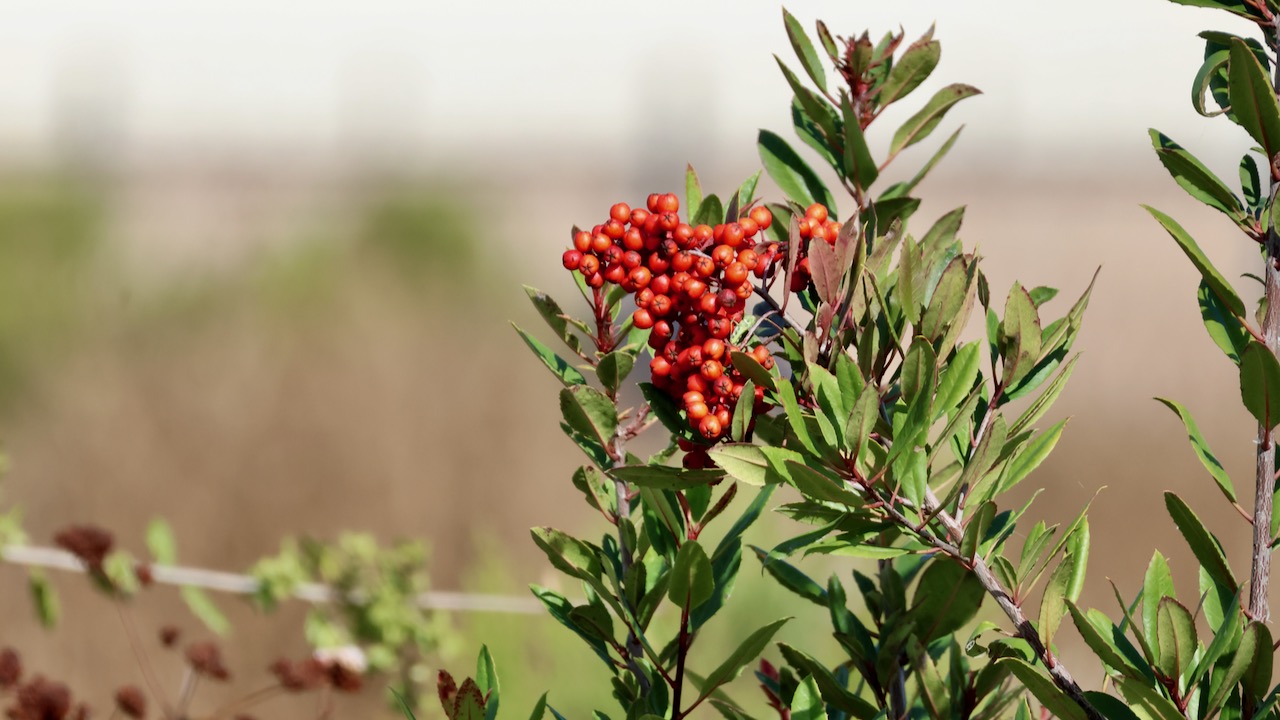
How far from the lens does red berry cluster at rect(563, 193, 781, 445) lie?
536mm

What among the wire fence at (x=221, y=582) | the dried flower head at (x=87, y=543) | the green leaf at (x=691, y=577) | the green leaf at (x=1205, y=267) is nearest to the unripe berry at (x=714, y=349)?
the green leaf at (x=691, y=577)

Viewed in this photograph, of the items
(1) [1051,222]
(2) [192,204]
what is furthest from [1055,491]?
(2) [192,204]

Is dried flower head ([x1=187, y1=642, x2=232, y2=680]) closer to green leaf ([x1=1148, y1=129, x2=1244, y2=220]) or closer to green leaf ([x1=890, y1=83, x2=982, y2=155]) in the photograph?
green leaf ([x1=890, y1=83, x2=982, y2=155])

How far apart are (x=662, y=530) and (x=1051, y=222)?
12627 mm

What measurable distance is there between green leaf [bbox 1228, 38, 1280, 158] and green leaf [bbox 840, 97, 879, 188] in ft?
0.71

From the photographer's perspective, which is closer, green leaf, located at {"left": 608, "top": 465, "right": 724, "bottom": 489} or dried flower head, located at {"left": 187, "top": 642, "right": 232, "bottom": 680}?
green leaf, located at {"left": 608, "top": 465, "right": 724, "bottom": 489}

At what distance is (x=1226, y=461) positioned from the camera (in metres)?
4.53

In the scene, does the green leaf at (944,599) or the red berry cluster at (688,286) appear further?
the green leaf at (944,599)

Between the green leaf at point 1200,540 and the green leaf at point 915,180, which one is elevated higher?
the green leaf at point 915,180

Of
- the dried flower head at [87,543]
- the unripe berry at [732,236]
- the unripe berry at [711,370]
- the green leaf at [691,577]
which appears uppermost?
the unripe berry at [732,236]

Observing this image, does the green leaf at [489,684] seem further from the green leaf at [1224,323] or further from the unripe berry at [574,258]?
the green leaf at [1224,323]

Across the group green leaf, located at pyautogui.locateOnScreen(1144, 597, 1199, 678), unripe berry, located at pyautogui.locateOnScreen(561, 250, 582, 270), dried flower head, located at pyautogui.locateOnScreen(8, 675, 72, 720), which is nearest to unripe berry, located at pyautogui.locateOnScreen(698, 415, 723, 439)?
unripe berry, located at pyautogui.locateOnScreen(561, 250, 582, 270)

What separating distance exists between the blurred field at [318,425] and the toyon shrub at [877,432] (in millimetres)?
1229

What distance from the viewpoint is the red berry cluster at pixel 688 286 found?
0.54m
